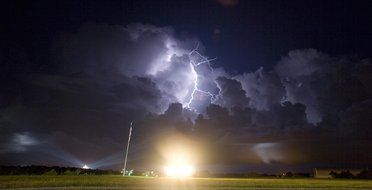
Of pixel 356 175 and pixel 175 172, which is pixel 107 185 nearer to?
pixel 175 172

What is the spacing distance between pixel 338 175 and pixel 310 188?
2096 inches

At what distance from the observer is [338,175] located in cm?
8544

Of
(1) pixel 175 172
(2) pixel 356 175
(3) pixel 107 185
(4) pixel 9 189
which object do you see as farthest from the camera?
(2) pixel 356 175

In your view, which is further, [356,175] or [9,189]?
[356,175]

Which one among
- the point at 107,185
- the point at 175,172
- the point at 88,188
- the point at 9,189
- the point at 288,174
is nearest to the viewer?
the point at 9,189

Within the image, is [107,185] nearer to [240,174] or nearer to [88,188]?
[88,188]

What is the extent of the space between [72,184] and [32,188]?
11.4ft

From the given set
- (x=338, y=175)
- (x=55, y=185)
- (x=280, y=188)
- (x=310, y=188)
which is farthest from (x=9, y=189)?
(x=338, y=175)

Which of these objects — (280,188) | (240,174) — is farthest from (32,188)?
(240,174)

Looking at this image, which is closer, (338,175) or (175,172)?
(175,172)

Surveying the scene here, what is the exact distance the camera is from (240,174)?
281 feet

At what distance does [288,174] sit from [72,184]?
67728mm

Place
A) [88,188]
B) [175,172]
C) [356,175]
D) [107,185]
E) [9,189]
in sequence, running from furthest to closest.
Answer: [356,175] < [175,172] < [107,185] < [88,188] < [9,189]

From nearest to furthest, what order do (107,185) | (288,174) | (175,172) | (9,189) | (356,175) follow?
(9,189) < (107,185) < (175,172) < (356,175) < (288,174)
